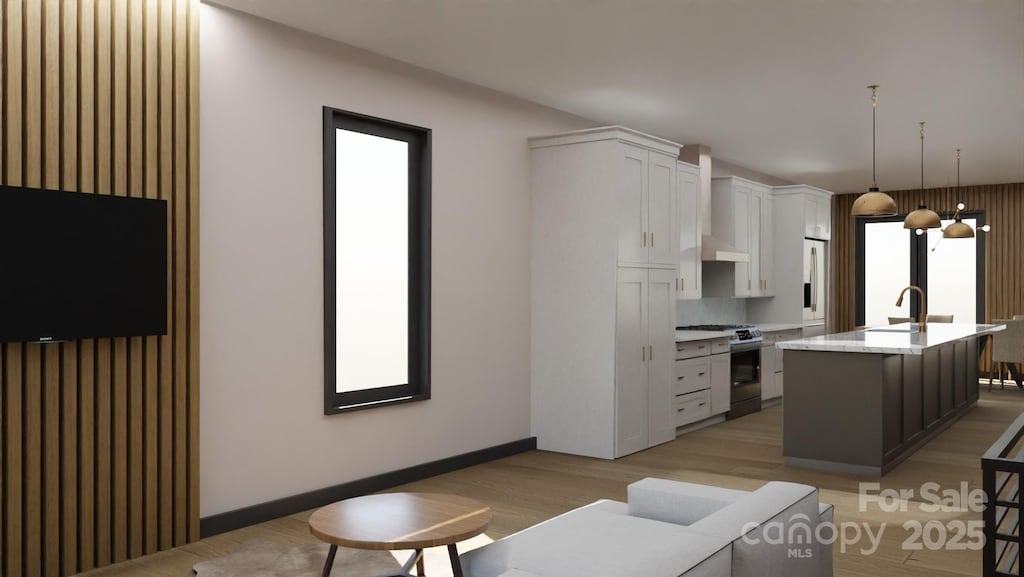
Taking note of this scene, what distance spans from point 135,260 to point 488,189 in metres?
2.73

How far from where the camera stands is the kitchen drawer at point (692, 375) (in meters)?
6.83

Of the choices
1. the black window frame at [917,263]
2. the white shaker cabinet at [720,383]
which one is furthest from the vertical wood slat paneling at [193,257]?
the black window frame at [917,263]

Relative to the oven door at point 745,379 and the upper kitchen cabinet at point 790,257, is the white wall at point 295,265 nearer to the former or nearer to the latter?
the oven door at point 745,379

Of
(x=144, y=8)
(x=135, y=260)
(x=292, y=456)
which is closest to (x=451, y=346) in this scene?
(x=292, y=456)

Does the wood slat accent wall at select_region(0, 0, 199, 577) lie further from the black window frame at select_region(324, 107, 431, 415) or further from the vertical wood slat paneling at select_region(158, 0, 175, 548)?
the black window frame at select_region(324, 107, 431, 415)

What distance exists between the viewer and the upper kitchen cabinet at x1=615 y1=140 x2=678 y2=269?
5.94 m

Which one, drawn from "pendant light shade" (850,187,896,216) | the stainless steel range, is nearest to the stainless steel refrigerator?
the stainless steel range

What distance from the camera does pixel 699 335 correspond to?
7070mm

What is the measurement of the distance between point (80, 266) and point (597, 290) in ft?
11.5

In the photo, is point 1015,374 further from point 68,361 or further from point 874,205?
point 68,361

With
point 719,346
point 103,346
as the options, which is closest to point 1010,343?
point 719,346

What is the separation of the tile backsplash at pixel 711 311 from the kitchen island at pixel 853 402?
7.40 feet

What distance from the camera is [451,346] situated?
5.52 metres

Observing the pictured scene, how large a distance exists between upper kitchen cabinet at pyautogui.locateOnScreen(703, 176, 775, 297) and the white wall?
3.54 metres
